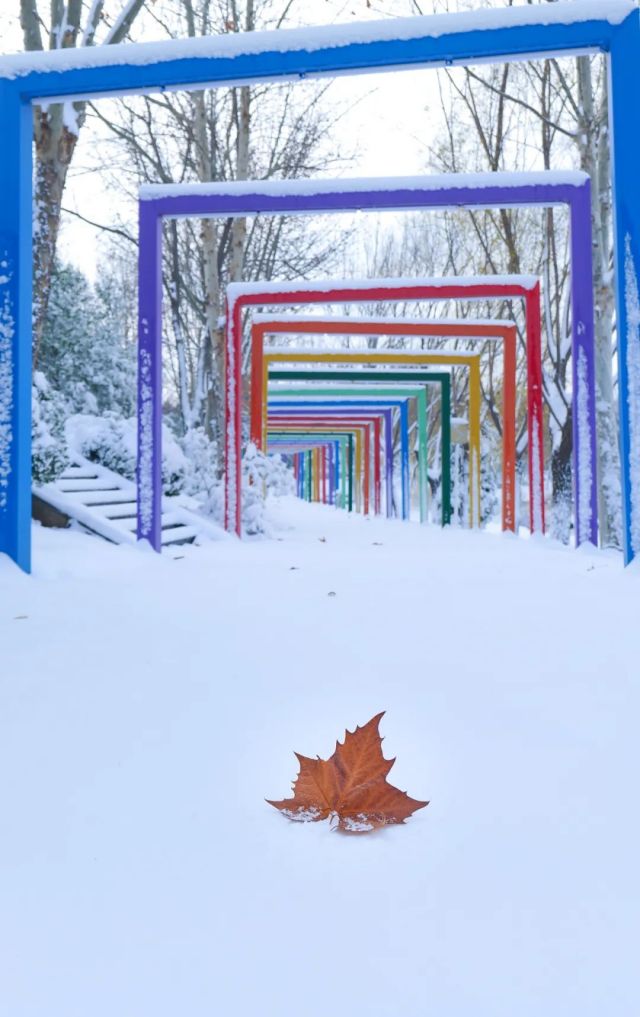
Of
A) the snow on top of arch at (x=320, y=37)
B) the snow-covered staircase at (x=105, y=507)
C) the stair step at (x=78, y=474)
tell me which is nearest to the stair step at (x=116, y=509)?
the snow-covered staircase at (x=105, y=507)

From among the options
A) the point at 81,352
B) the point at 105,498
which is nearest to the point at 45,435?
the point at 105,498

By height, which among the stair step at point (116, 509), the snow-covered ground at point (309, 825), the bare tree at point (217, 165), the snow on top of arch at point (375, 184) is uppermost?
the bare tree at point (217, 165)

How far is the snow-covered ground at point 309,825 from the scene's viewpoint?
869 mm

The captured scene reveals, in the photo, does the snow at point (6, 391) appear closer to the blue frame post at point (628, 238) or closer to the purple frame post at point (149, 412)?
the purple frame post at point (149, 412)

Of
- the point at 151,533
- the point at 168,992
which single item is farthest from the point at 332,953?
the point at 151,533

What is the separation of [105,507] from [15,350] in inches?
112

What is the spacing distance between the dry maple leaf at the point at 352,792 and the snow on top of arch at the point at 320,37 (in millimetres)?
3395

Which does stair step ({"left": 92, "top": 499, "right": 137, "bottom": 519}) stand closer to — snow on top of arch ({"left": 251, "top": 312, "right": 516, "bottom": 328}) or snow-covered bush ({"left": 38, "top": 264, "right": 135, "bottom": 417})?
snow on top of arch ({"left": 251, "top": 312, "right": 516, "bottom": 328})

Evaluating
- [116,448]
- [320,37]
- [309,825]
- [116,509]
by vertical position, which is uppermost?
→ [320,37]

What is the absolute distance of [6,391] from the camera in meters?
3.47

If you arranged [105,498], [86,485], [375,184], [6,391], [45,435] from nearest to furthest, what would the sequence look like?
[6,391] → [375,184] → [45,435] → [105,498] → [86,485]

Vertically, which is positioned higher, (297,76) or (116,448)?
(297,76)

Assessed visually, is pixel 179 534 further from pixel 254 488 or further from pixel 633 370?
pixel 633 370

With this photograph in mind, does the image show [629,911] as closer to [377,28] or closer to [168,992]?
[168,992]
